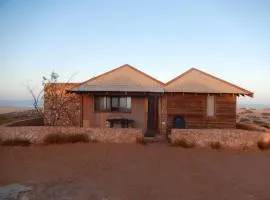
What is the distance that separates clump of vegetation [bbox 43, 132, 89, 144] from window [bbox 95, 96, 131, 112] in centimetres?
458

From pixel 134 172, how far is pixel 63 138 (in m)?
5.43

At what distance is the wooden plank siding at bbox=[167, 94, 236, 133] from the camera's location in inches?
750

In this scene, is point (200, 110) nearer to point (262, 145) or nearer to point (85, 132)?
point (262, 145)

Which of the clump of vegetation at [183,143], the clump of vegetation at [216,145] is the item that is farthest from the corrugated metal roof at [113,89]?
the clump of vegetation at [216,145]

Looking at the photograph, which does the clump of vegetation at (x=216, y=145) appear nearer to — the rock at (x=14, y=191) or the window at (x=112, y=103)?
the window at (x=112, y=103)

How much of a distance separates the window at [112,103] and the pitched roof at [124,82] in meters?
0.80

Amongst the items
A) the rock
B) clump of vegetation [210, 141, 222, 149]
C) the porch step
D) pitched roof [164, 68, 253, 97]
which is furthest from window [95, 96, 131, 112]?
the rock

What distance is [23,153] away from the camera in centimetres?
1343

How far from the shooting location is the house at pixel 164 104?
1880 cm

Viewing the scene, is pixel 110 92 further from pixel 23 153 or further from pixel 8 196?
pixel 8 196

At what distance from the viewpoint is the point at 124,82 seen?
773 inches

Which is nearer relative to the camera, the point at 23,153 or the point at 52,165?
the point at 52,165

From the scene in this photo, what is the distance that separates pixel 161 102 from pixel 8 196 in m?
12.6

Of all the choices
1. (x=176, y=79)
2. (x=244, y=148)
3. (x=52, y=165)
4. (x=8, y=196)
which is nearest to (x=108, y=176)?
(x=52, y=165)
